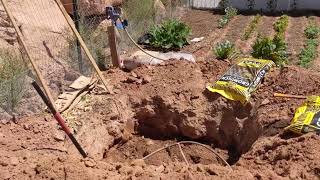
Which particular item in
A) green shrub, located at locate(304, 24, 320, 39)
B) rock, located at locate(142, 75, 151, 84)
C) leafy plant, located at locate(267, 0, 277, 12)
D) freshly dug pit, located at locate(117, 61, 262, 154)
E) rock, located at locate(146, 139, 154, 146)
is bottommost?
rock, located at locate(146, 139, 154, 146)

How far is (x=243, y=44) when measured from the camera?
355 inches

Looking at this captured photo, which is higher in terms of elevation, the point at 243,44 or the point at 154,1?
the point at 154,1

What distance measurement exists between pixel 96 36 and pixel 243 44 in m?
3.07

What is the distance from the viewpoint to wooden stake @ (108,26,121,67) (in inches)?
265

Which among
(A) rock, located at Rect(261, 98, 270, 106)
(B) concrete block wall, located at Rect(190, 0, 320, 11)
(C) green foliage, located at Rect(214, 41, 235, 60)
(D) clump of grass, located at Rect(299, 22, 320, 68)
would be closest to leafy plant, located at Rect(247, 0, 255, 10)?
(B) concrete block wall, located at Rect(190, 0, 320, 11)

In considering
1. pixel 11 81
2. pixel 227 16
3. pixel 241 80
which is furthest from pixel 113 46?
pixel 227 16

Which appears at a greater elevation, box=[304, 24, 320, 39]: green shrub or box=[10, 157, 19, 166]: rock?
box=[304, 24, 320, 39]: green shrub

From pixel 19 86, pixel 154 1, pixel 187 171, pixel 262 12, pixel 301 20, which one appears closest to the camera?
pixel 187 171

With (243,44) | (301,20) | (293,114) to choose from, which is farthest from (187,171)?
(301,20)

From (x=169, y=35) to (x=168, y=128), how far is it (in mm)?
3156

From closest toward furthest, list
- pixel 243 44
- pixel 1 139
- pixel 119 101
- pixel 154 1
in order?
pixel 1 139 → pixel 119 101 → pixel 243 44 → pixel 154 1

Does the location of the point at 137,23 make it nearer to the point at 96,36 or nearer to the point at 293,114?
the point at 96,36

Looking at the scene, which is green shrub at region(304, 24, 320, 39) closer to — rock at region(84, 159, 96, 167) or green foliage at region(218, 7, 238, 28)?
green foliage at region(218, 7, 238, 28)

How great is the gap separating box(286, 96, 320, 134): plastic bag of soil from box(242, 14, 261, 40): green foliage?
4.83 meters
